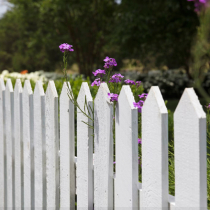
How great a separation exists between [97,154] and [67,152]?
0.29 m

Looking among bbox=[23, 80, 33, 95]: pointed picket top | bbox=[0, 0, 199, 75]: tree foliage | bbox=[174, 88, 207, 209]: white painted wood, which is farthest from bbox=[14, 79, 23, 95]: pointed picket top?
bbox=[0, 0, 199, 75]: tree foliage

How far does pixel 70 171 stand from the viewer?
6.45 ft

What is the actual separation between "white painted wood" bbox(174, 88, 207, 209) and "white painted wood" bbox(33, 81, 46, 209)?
1201mm

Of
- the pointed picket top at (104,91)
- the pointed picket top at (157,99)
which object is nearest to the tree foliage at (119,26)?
the pointed picket top at (104,91)

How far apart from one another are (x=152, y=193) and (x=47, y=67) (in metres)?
31.1

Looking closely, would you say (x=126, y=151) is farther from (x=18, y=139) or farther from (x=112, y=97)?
(x=18, y=139)

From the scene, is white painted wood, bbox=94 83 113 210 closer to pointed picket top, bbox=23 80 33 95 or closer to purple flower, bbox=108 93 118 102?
purple flower, bbox=108 93 118 102

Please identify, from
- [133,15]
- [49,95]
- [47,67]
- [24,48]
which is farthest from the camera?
[47,67]

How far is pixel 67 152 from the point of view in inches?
77.3

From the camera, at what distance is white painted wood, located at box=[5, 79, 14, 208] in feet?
8.91

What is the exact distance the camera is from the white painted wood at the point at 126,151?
4.83 feet

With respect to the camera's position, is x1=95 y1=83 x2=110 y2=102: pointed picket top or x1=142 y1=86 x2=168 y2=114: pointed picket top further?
x1=95 y1=83 x2=110 y2=102: pointed picket top

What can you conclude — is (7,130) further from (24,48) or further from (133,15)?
(24,48)

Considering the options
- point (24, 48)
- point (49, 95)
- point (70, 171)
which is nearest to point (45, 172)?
point (70, 171)
